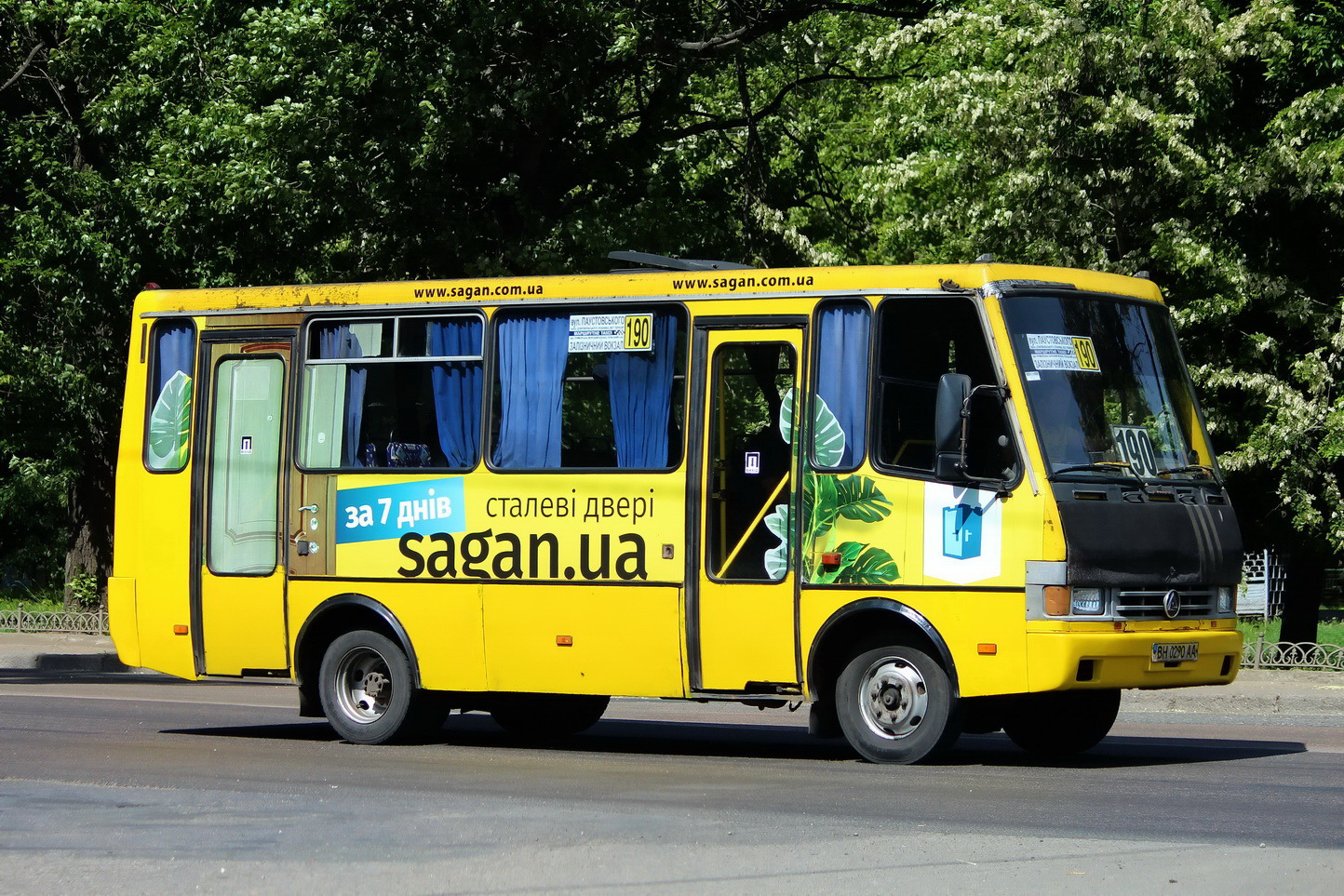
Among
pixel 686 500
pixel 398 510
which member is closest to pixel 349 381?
pixel 398 510

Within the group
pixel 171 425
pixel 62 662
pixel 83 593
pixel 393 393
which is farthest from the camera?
pixel 83 593

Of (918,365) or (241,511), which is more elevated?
(918,365)

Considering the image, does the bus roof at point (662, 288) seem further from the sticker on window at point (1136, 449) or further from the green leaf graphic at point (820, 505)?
the green leaf graphic at point (820, 505)

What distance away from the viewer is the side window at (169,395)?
13.9 metres

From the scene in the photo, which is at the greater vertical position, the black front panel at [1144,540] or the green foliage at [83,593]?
the black front panel at [1144,540]

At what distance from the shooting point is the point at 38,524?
148 ft

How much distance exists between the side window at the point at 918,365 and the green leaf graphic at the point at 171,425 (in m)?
5.38

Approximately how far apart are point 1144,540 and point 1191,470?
2.84 ft

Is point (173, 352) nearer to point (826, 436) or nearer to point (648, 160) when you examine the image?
point (826, 436)

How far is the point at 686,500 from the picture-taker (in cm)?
1198

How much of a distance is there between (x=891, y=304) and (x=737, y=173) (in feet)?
43.3

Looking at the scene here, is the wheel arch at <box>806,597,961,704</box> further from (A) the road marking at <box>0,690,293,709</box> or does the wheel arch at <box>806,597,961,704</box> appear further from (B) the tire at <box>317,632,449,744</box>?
(A) the road marking at <box>0,690,293,709</box>

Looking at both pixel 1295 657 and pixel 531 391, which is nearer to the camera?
pixel 531 391

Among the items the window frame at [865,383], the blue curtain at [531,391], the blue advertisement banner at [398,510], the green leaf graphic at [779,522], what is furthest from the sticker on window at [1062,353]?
the blue advertisement banner at [398,510]
